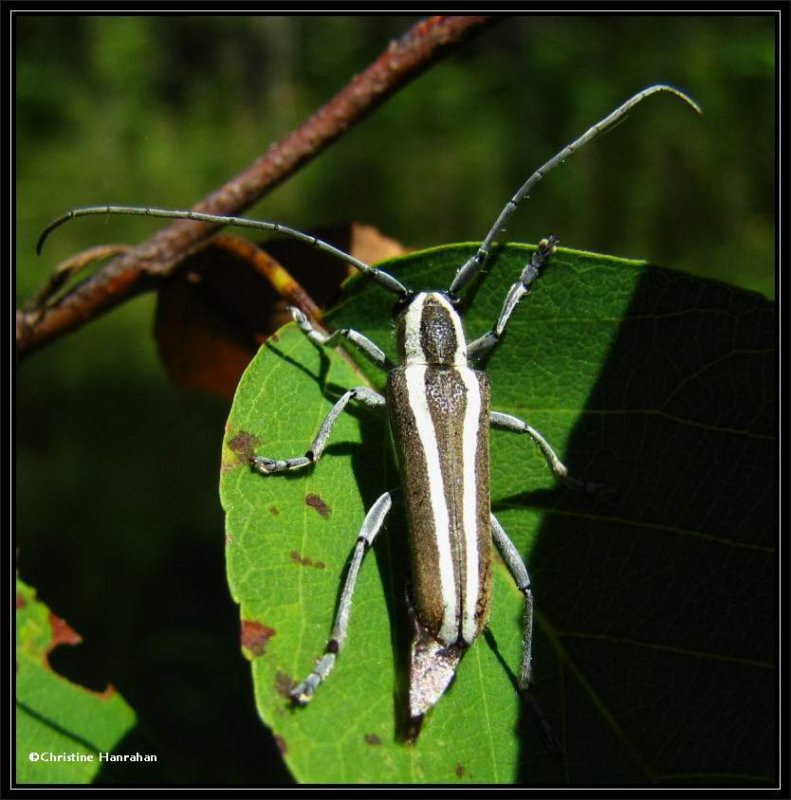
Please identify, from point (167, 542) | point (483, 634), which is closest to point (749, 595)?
point (483, 634)

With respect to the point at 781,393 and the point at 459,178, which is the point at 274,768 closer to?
the point at 781,393

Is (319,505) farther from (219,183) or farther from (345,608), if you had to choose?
(219,183)

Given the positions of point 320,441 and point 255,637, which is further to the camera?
point 320,441

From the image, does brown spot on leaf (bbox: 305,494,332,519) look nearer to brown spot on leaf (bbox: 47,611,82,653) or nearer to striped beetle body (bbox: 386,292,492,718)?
striped beetle body (bbox: 386,292,492,718)

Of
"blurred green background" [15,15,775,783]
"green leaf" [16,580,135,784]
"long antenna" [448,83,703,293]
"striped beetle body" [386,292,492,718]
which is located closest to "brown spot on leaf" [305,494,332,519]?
"striped beetle body" [386,292,492,718]

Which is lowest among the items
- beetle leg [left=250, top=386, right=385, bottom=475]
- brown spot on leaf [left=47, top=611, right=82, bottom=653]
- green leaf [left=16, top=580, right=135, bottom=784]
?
green leaf [left=16, top=580, right=135, bottom=784]

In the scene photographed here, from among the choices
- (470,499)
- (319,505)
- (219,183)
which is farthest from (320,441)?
(219,183)

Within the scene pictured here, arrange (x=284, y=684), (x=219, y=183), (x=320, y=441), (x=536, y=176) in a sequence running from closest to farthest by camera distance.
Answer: (x=284, y=684)
(x=320, y=441)
(x=536, y=176)
(x=219, y=183)
